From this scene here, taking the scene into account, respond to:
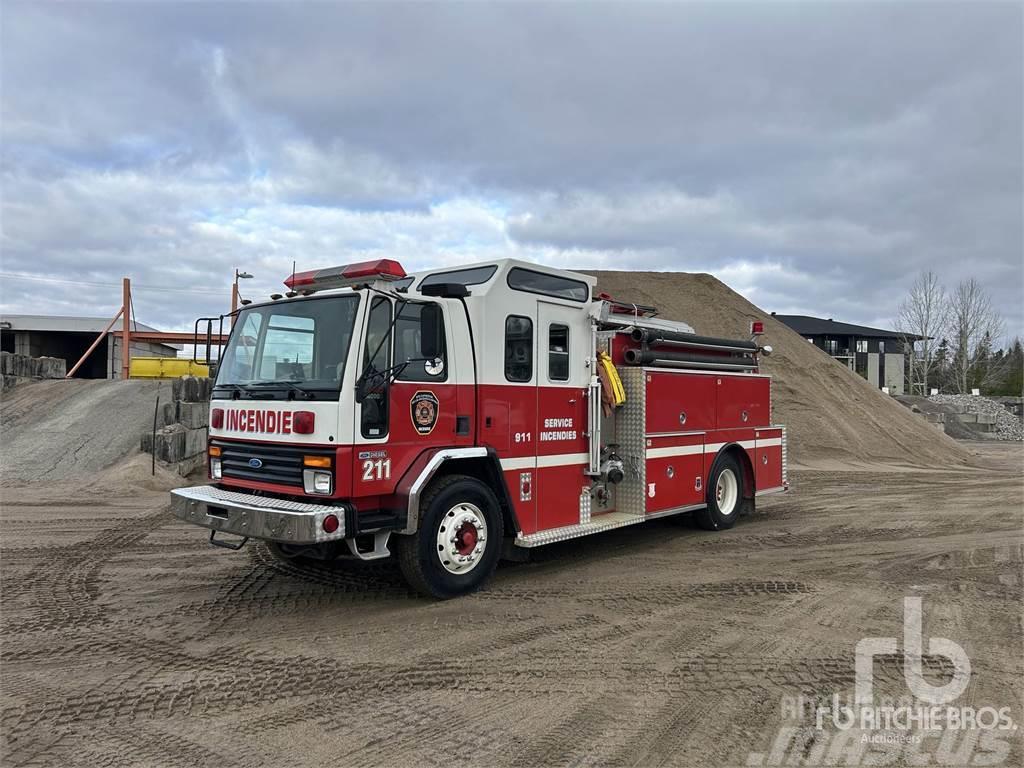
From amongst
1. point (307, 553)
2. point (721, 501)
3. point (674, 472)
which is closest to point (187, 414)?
point (307, 553)

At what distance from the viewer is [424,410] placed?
5.74m

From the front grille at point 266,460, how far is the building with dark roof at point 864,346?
69516mm

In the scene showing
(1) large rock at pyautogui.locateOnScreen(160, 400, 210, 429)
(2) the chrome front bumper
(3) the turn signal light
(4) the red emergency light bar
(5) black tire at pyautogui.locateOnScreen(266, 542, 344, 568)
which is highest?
(4) the red emergency light bar

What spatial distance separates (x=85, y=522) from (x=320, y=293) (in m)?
5.67

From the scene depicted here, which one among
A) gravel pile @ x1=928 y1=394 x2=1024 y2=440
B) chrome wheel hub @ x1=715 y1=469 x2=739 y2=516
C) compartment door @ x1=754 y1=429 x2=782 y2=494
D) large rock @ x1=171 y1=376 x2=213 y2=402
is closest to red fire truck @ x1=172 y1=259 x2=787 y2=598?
chrome wheel hub @ x1=715 y1=469 x2=739 y2=516

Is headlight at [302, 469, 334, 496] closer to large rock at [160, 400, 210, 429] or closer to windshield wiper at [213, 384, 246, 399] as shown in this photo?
windshield wiper at [213, 384, 246, 399]

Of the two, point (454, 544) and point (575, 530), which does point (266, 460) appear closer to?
point (454, 544)

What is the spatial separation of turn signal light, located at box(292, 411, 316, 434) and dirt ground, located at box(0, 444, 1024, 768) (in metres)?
1.48

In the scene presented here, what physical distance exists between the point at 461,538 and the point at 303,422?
65.5 inches

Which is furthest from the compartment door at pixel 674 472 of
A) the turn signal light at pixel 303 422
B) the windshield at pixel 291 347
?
the turn signal light at pixel 303 422

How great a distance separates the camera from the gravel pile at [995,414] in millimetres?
32531

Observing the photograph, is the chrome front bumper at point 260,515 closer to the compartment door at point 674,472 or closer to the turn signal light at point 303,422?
the turn signal light at point 303,422

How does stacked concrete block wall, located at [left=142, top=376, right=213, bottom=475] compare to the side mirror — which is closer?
the side mirror

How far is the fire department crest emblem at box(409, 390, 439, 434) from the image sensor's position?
18.6 feet
